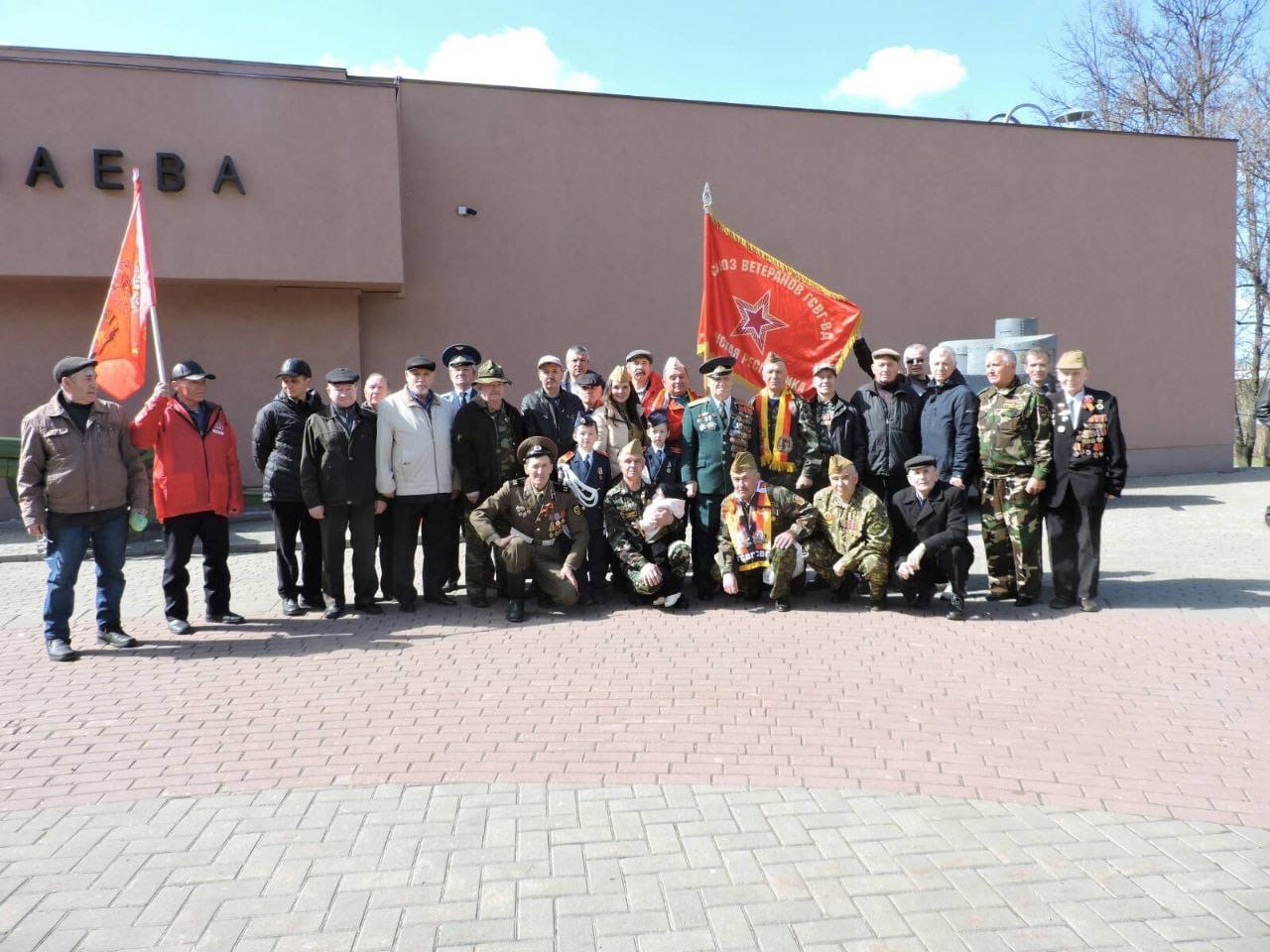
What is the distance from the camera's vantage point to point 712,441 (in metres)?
7.55

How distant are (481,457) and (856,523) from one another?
111 inches

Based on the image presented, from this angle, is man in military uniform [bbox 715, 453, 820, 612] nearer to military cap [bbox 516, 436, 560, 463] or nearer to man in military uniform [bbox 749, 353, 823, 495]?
man in military uniform [bbox 749, 353, 823, 495]

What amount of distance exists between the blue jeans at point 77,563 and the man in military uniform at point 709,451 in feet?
13.0

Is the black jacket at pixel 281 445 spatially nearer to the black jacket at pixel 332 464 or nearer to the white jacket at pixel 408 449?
the black jacket at pixel 332 464

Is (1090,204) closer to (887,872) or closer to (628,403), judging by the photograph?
(628,403)

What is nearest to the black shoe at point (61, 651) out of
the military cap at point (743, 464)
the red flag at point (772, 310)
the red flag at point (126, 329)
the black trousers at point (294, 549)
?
the black trousers at point (294, 549)

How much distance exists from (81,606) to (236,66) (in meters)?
7.85

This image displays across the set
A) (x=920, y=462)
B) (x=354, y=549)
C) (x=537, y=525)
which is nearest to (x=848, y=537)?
(x=920, y=462)

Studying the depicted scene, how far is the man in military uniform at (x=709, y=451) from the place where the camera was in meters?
7.54

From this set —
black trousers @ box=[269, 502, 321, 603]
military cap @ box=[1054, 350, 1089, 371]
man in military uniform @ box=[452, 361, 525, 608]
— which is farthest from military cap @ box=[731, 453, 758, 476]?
black trousers @ box=[269, 502, 321, 603]

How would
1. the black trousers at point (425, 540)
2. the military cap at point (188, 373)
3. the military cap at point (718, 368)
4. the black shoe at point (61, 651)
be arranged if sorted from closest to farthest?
the black shoe at point (61, 651), the military cap at point (188, 373), the black trousers at point (425, 540), the military cap at point (718, 368)

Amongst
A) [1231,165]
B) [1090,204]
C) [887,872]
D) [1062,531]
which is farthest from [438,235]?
[1231,165]

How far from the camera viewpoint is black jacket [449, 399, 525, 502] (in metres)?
7.53

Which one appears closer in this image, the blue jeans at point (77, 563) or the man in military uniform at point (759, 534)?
the blue jeans at point (77, 563)
